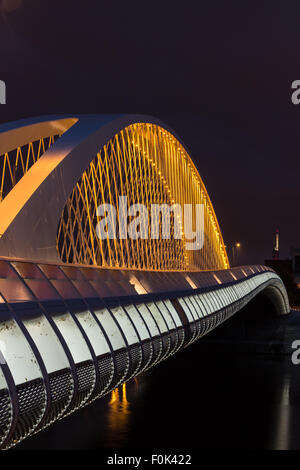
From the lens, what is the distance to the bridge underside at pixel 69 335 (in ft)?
25.5

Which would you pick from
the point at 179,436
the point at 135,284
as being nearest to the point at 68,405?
the point at 135,284

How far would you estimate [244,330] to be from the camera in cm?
6238

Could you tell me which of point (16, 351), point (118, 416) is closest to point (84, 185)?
point (118, 416)

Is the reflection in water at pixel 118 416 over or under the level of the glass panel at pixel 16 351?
under

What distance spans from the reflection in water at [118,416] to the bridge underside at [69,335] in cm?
845

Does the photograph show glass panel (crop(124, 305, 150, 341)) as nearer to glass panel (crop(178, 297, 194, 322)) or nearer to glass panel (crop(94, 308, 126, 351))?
glass panel (crop(94, 308, 126, 351))

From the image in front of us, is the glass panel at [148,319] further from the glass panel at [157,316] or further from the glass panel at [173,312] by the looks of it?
the glass panel at [173,312]

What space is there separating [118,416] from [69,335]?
757 inches

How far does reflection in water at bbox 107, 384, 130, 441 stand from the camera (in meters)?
24.9

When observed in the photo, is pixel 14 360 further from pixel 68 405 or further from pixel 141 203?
pixel 141 203

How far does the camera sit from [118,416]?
28.2 m

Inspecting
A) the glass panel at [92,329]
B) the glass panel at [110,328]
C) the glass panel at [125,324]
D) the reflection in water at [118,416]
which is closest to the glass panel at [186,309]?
the glass panel at [125,324]

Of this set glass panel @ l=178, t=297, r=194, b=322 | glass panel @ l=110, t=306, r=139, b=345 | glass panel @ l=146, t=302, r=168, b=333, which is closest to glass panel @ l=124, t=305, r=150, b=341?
glass panel @ l=110, t=306, r=139, b=345

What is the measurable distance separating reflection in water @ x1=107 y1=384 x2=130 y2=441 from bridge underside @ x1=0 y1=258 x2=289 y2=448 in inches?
333
